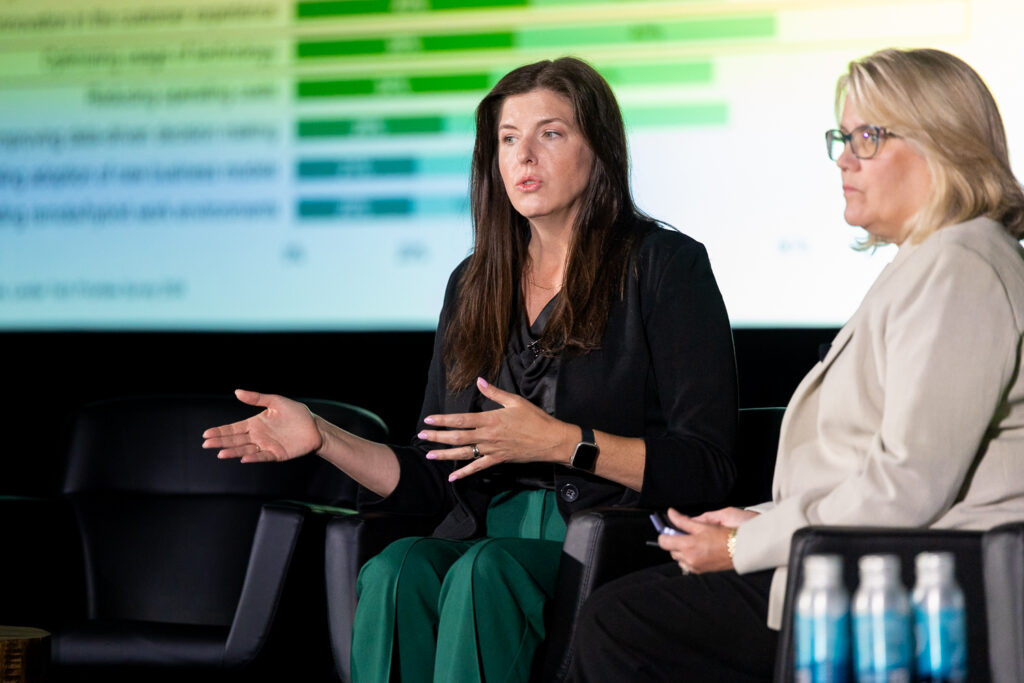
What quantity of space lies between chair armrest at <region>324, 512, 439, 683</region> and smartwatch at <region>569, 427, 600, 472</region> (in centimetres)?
43

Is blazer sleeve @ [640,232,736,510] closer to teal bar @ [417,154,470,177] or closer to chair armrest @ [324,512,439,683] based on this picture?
chair armrest @ [324,512,439,683]

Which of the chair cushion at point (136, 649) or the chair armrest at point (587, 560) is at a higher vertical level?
the chair armrest at point (587, 560)

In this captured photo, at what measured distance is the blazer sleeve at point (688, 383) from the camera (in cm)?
213

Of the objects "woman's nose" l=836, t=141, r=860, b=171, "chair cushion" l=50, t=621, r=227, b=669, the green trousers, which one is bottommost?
"chair cushion" l=50, t=621, r=227, b=669

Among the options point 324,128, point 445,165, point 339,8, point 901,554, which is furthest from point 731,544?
point 339,8

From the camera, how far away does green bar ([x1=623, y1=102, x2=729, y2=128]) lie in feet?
10.7

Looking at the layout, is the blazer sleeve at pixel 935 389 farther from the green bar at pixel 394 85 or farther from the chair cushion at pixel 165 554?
the green bar at pixel 394 85

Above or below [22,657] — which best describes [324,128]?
above

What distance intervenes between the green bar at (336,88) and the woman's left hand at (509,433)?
5.71 ft

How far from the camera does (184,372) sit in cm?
378

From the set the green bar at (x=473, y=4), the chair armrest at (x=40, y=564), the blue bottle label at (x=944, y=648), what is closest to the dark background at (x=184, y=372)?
the chair armrest at (x=40, y=564)

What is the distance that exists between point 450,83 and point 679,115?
669 millimetres

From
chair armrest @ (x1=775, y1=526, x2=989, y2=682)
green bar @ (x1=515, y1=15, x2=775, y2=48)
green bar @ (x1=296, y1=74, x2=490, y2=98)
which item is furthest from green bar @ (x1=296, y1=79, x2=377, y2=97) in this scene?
chair armrest @ (x1=775, y1=526, x2=989, y2=682)

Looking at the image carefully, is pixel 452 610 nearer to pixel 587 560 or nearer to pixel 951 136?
pixel 587 560
